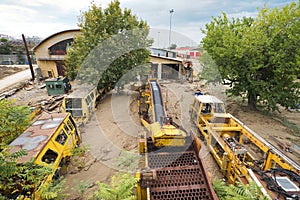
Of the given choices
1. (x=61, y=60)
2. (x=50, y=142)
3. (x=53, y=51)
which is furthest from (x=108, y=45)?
(x=53, y=51)

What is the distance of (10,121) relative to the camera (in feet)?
18.7

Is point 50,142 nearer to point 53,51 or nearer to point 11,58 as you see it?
point 53,51

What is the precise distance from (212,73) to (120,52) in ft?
21.5

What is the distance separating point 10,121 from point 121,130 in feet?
15.4

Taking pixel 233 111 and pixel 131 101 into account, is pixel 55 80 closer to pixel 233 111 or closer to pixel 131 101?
pixel 131 101

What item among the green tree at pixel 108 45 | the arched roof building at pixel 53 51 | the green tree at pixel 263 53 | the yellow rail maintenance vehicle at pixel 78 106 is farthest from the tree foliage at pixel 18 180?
the arched roof building at pixel 53 51

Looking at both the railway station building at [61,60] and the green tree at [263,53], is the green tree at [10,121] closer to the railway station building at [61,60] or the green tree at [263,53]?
the green tree at [263,53]

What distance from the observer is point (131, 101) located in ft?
Result: 43.1

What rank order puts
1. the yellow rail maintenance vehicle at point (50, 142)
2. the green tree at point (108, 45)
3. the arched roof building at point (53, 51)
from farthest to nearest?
the arched roof building at point (53, 51) → the green tree at point (108, 45) → the yellow rail maintenance vehicle at point (50, 142)

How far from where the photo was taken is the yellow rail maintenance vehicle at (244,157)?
3754 mm

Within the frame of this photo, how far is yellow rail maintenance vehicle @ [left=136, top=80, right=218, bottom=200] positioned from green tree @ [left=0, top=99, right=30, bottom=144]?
4.16 metres

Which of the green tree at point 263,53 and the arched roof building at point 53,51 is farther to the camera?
the arched roof building at point 53,51

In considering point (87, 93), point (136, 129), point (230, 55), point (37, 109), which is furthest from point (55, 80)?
point (230, 55)

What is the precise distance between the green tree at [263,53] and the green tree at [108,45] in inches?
214
